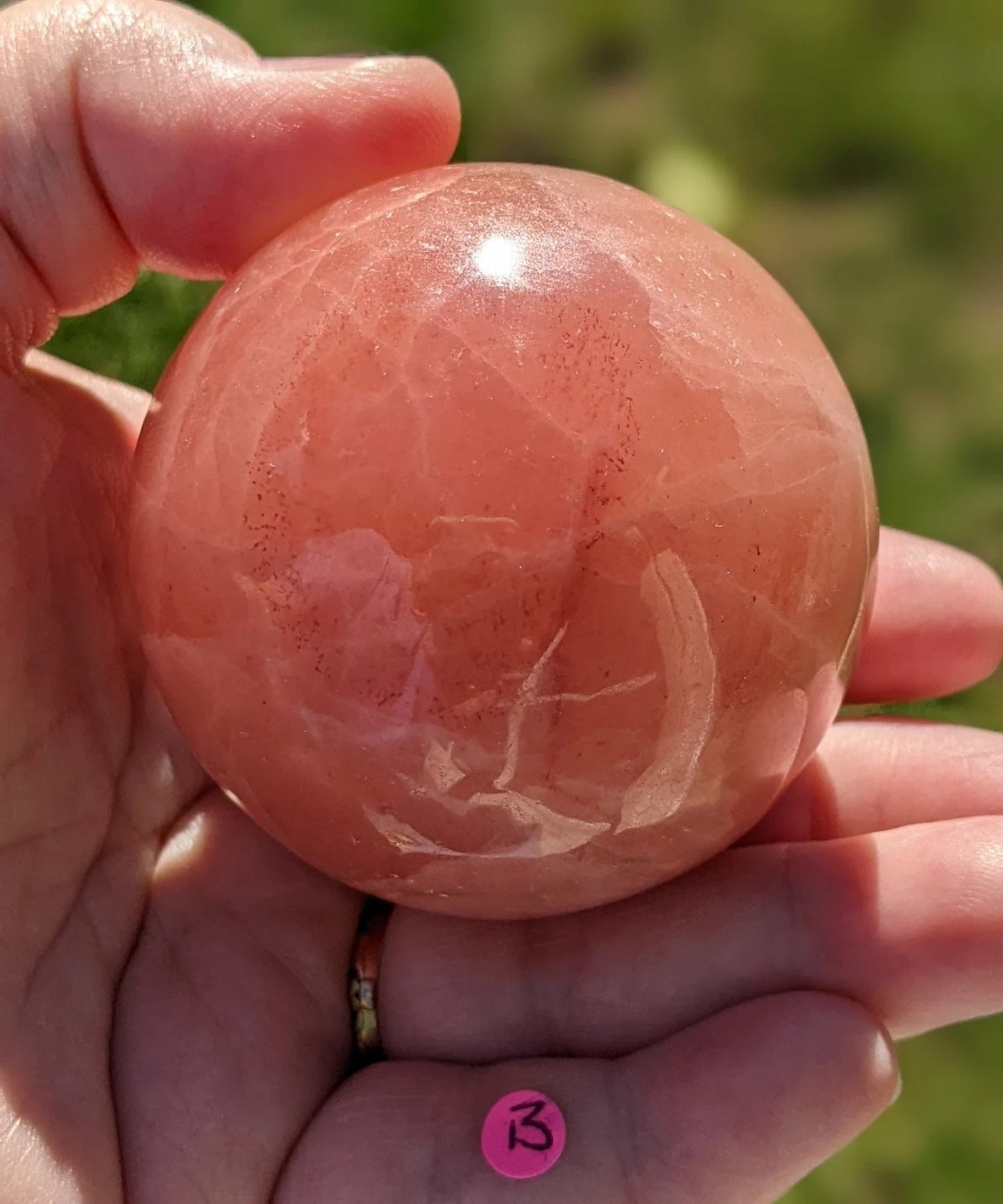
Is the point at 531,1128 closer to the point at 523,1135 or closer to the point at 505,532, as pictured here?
the point at 523,1135

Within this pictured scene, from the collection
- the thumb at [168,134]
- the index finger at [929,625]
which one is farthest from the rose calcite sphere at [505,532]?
the index finger at [929,625]

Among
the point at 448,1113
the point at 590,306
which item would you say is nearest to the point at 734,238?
the point at 590,306

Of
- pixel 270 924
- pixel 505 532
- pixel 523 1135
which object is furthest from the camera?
pixel 270 924

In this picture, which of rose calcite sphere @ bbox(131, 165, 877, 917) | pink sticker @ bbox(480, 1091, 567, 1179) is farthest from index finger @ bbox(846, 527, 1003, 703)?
pink sticker @ bbox(480, 1091, 567, 1179)

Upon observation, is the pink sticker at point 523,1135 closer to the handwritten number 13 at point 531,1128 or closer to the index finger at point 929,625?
the handwritten number 13 at point 531,1128

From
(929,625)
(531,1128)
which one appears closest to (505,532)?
(531,1128)

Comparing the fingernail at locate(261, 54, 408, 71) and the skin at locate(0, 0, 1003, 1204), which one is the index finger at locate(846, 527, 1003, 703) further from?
the fingernail at locate(261, 54, 408, 71)

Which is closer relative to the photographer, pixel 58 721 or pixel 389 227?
pixel 389 227

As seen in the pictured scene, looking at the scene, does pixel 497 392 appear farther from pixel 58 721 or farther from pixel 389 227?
pixel 58 721
